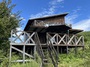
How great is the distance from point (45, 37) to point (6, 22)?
17.5 feet

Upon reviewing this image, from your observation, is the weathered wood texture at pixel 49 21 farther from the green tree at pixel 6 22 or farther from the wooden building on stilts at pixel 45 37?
the green tree at pixel 6 22

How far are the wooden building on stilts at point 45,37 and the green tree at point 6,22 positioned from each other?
1.65m

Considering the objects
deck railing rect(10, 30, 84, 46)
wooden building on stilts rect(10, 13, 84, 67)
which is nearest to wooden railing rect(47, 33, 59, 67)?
wooden building on stilts rect(10, 13, 84, 67)

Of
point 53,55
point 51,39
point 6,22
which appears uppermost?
point 6,22

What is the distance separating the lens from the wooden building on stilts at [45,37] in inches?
600

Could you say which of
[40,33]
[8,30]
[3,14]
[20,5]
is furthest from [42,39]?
[20,5]

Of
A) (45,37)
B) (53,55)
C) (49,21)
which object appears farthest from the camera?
(49,21)

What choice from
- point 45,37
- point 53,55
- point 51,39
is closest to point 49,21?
point 45,37

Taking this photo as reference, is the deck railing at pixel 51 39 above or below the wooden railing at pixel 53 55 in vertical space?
above

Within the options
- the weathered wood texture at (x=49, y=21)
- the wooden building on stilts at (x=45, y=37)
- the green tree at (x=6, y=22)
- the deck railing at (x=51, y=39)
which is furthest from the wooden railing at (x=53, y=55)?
the green tree at (x=6, y=22)

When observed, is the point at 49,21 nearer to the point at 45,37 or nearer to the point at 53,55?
the point at 45,37

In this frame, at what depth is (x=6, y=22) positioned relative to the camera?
19172mm

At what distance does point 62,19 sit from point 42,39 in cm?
554

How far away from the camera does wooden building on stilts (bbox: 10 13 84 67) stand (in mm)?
15234
